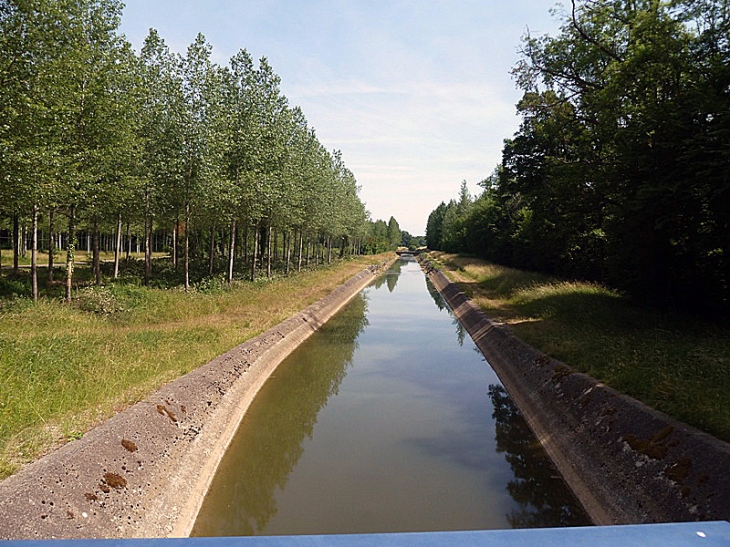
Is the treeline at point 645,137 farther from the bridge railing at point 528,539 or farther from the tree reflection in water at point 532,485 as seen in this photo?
the bridge railing at point 528,539

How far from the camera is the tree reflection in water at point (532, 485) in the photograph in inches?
311

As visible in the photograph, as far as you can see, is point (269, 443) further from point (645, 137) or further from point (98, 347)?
point (645, 137)

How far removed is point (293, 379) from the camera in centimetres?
1545

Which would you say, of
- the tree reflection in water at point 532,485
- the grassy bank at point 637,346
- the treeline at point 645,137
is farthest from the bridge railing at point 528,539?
the treeline at point 645,137

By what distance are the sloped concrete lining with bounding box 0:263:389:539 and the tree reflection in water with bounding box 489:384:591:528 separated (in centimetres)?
499

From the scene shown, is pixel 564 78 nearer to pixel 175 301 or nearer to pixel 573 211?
pixel 573 211

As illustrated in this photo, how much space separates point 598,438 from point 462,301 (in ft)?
73.3

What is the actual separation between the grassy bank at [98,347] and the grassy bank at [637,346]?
8.71 meters

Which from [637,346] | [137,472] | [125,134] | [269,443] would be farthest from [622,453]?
[125,134]

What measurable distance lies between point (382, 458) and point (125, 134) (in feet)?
49.5

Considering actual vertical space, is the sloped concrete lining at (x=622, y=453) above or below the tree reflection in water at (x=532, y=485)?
above

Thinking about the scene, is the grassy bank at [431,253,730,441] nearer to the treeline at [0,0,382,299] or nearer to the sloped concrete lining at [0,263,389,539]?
the sloped concrete lining at [0,263,389,539]

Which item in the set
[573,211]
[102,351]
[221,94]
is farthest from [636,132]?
[221,94]

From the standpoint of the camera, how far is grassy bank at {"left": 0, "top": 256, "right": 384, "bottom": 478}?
7309 millimetres
